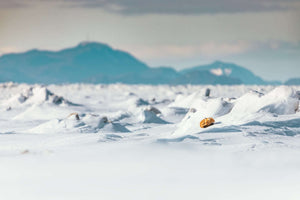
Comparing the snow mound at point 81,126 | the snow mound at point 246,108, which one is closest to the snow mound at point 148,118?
the snow mound at point 246,108

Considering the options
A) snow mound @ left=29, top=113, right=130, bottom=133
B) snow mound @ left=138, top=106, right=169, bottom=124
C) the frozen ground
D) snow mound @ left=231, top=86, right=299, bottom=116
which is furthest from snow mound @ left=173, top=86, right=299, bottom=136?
snow mound @ left=138, top=106, right=169, bottom=124

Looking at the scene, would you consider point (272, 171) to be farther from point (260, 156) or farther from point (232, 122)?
point (232, 122)

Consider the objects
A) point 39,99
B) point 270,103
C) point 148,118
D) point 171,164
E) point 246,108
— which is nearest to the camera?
point 171,164

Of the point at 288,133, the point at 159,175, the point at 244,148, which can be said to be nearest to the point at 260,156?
the point at 244,148

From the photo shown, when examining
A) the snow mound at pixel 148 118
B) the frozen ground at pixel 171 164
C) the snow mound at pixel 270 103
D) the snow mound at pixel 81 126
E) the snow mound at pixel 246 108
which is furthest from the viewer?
Answer: the snow mound at pixel 148 118

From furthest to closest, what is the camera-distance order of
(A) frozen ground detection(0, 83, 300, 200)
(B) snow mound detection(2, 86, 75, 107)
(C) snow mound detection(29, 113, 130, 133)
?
(B) snow mound detection(2, 86, 75, 107), (C) snow mound detection(29, 113, 130, 133), (A) frozen ground detection(0, 83, 300, 200)

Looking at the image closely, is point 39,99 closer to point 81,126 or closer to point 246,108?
point 81,126

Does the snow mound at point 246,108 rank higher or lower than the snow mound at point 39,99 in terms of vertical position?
higher

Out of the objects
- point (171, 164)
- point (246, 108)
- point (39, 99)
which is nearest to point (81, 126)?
point (246, 108)

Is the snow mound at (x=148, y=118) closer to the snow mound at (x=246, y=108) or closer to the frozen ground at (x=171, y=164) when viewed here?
the snow mound at (x=246, y=108)

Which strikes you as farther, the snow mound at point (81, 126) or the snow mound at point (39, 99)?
the snow mound at point (39, 99)

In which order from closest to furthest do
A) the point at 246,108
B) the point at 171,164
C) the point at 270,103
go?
the point at 171,164 → the point at 270,103 → the point at 246,108

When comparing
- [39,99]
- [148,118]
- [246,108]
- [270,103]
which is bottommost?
[148,118]

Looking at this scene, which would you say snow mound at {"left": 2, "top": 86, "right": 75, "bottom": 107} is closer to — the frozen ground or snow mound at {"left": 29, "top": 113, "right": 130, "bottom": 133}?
snow mound at {"left": 29, "top": 113, "right": 130, "bottom": 133}
